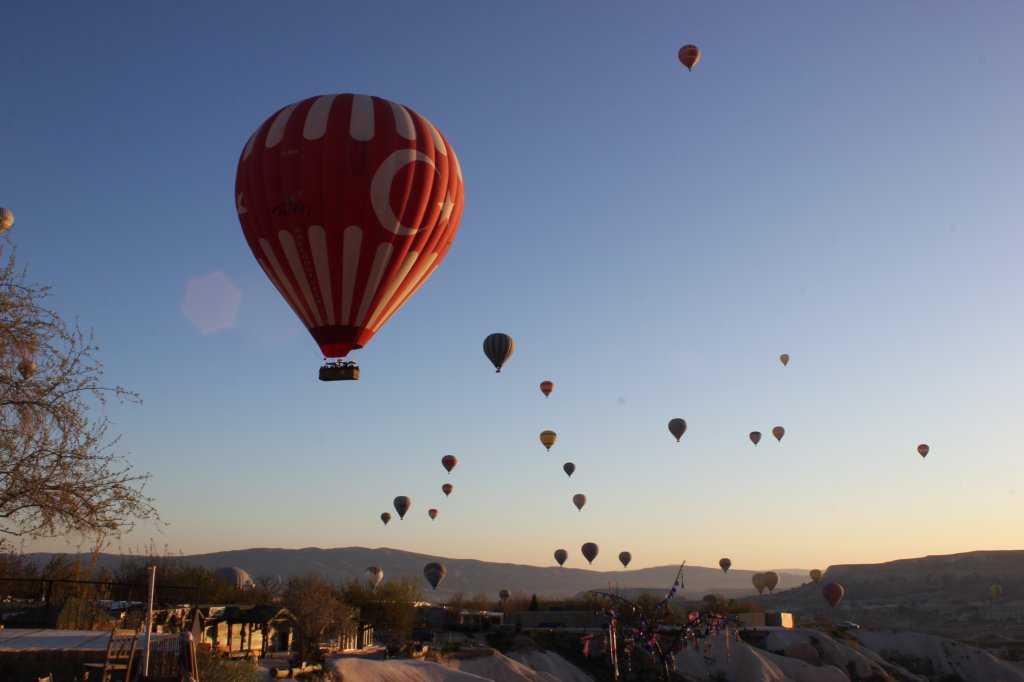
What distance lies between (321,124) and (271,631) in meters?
32.6

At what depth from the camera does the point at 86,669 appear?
62.7 ft

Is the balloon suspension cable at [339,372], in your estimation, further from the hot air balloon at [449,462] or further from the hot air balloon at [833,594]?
the hot air balloon at [833,594]

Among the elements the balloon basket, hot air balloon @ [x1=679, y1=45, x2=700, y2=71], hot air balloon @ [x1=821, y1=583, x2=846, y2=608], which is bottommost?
hot air balloon @ [x1=821, y1=583, x2=846, y2=608]

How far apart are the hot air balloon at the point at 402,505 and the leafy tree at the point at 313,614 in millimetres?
20185

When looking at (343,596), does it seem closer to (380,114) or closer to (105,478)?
(380,114)

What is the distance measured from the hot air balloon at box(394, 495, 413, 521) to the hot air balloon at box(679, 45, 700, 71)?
43.7 metres

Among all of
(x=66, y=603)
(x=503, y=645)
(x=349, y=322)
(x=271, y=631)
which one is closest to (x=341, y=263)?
(x=349, y=322)

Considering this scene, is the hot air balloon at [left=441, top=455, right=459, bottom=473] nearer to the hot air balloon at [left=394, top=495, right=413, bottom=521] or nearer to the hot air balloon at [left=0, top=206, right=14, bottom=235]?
the hot air balloon at [left=394, top=495, right=413, bottom=521]

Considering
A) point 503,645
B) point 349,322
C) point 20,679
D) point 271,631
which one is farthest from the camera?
point 503,645

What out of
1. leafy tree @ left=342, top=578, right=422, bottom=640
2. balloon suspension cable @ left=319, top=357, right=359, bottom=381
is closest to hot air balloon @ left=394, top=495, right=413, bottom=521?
leafy tree @ left=342, top=578, right=422, bottom=640

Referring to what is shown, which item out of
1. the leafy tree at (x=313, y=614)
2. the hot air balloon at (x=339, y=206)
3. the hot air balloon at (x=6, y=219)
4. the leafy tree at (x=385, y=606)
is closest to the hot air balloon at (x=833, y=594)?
the leafy tree at (x=385, y=606)

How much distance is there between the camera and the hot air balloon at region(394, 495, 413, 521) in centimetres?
7262

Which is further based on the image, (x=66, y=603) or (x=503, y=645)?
(x=503, y=645)

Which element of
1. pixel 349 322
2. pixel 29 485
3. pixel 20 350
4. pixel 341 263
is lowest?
pixel 29 485
